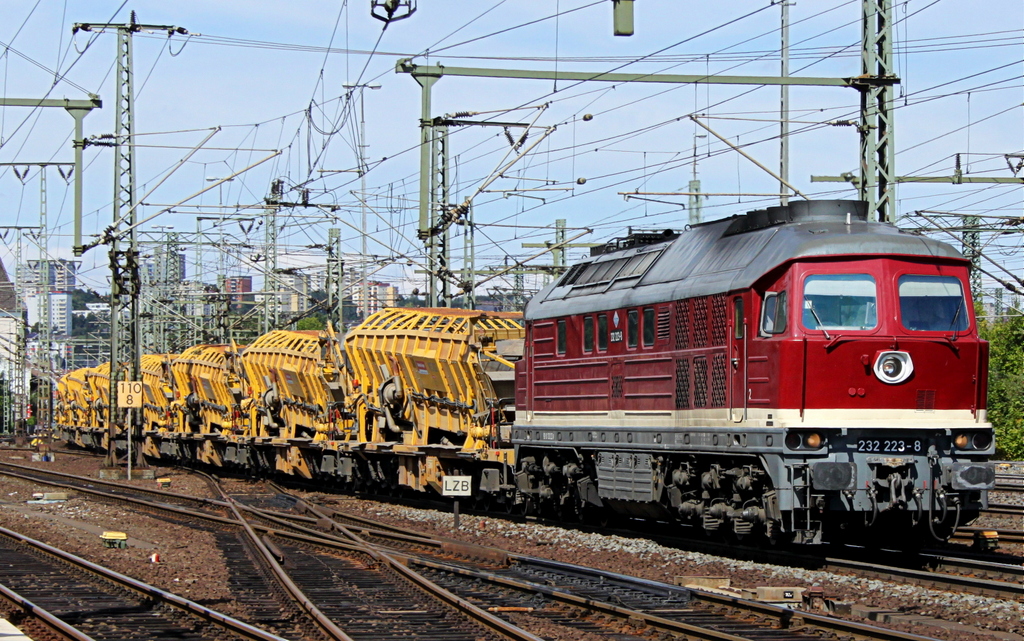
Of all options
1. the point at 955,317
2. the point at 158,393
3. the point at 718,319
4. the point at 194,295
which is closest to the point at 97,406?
the point at 194,295

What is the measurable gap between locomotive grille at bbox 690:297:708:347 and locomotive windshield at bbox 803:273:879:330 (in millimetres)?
1936

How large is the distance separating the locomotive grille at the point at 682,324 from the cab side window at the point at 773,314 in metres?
1.89

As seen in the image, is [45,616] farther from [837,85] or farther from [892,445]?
[837,85]

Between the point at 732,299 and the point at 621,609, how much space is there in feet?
18.6

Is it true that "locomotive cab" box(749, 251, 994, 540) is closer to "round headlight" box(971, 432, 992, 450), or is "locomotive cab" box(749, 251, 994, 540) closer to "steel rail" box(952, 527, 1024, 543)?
"round headlight" box(971, 432, 992, 450)

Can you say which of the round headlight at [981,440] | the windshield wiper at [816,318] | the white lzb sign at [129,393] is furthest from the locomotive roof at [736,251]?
the white lzb sign at [129,393]

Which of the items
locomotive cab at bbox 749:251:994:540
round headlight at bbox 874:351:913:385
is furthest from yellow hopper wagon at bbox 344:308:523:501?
round headlight at bbox 874:351:913:385

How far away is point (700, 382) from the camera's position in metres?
18.1

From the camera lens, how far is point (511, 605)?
14.1 m

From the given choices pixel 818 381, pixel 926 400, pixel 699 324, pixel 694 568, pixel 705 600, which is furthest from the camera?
pixel 699 324

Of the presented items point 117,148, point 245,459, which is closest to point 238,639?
point 117,148

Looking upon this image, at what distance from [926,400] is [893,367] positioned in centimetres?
60

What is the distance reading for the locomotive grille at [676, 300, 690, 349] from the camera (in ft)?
60.7

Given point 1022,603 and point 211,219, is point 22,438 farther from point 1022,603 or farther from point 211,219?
point 1022,603
